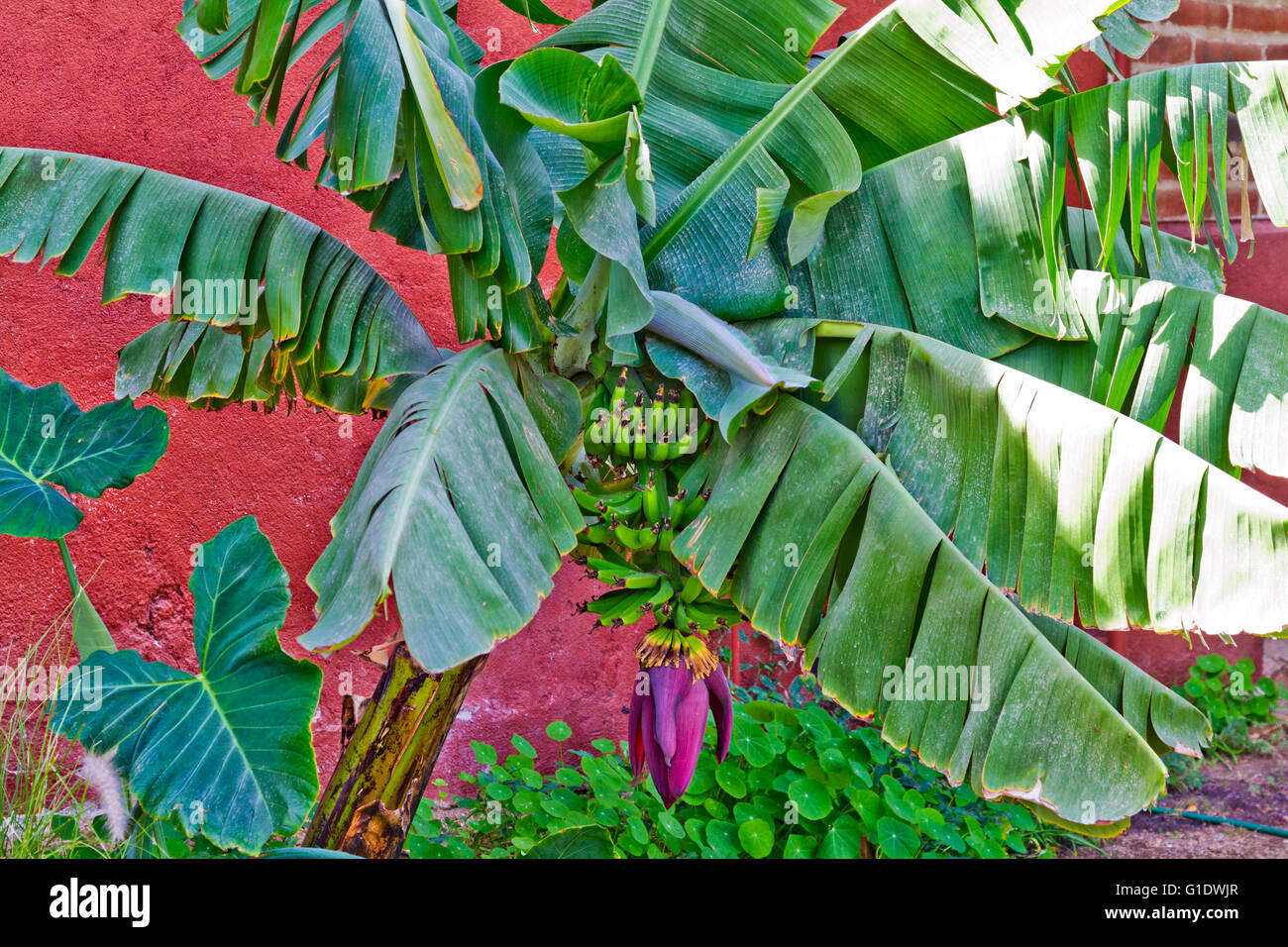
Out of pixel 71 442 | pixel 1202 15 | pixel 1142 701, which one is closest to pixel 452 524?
pixel 71 442

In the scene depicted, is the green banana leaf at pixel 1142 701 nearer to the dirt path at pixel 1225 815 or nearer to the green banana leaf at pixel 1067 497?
the green banana leaf at pixel 1067 497

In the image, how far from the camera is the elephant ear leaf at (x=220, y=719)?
146cm

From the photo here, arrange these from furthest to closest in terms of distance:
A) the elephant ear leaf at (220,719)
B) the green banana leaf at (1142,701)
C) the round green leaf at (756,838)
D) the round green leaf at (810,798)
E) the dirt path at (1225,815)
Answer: the dirt path at (1225,815) → the round green leaf at (810,798) → the round green leaf at (756,838) → the green banana leaf at (1142,701) → the elephant ear leaf at (220,719)

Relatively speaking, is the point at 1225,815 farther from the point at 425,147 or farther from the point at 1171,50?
the point at 425,147

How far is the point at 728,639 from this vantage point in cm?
398

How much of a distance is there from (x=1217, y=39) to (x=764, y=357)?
4253 millimetres

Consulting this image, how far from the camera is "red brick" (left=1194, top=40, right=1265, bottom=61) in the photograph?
15.1 feet

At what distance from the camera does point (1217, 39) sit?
182 inches

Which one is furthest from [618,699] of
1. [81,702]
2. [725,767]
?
[81,702]

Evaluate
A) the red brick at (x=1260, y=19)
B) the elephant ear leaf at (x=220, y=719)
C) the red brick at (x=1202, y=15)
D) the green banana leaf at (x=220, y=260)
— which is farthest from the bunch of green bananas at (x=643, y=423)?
the red brick at (x=1260, y=19)

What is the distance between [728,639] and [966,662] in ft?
7.82

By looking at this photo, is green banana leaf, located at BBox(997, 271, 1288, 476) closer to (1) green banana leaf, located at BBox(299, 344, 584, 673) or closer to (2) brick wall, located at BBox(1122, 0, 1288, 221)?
(1) green banana leaf, located at BBox(299, 344, 584, 673)

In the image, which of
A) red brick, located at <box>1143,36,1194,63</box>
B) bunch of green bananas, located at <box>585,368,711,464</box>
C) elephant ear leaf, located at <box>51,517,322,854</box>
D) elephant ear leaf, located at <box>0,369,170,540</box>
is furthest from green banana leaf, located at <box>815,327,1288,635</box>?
red brick, located at <box>1143,36,1194,63</box>

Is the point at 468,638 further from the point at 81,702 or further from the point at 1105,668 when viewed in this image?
the point at 1105,668
